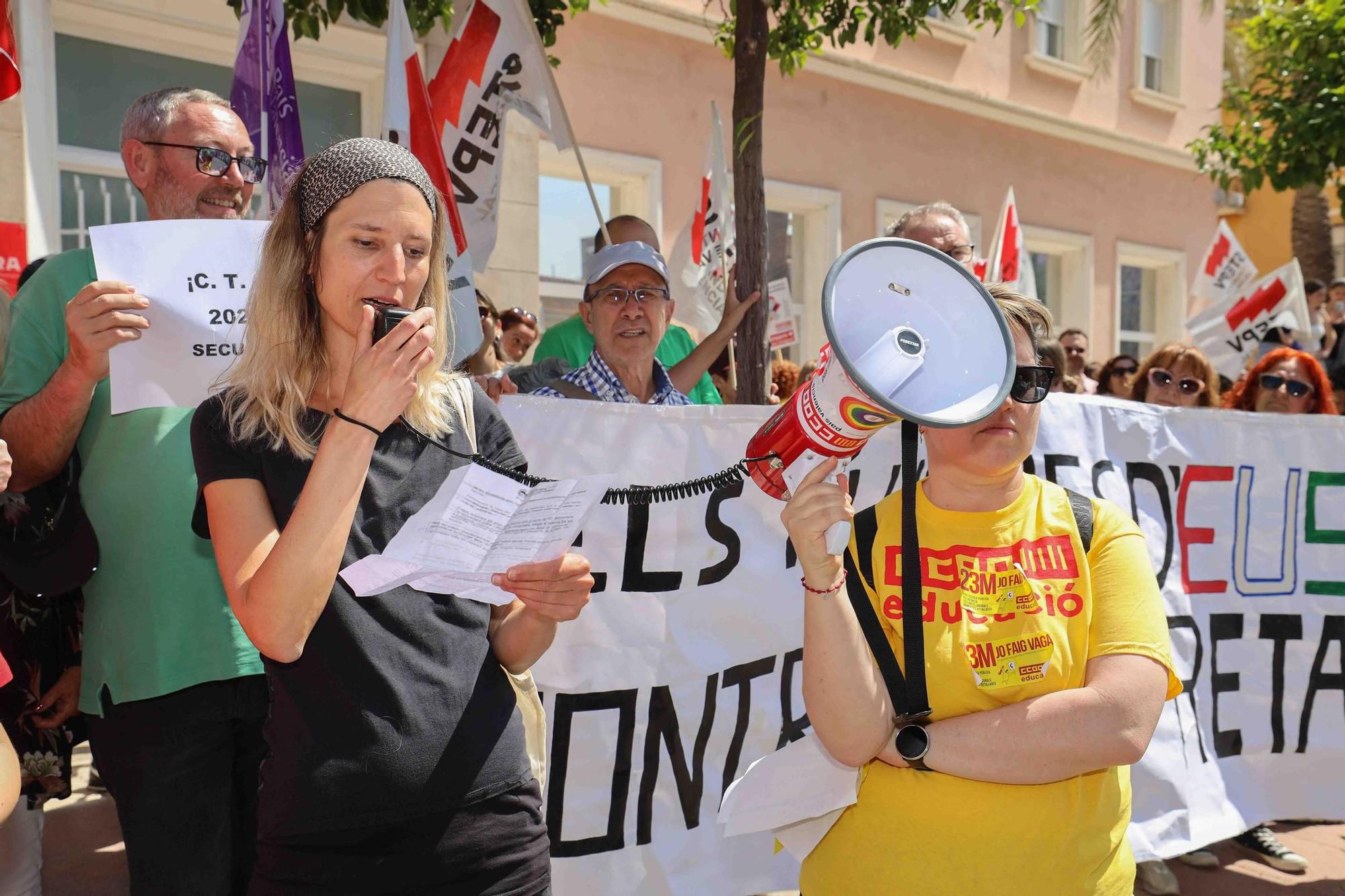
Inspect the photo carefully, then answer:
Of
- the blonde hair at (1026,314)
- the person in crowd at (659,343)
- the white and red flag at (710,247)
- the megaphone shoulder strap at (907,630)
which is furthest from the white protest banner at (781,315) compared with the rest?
the megaphone shoulder strap at (907,630)

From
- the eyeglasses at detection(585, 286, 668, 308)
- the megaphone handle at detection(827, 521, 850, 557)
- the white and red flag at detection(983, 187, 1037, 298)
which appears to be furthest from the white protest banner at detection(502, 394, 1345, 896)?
the white and red flag at detection(983, 187, 1037, 298)

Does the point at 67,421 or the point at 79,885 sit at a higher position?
the point at 67,421

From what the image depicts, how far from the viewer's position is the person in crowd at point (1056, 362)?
2.09 meters

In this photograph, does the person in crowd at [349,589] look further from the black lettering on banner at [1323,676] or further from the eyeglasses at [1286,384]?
the eyeglasses at [1286,384]

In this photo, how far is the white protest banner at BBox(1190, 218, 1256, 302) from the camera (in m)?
9.24

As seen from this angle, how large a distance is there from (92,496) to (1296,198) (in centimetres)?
1823

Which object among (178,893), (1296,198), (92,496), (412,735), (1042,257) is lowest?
(178,893)

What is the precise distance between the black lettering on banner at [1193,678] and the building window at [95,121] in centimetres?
519

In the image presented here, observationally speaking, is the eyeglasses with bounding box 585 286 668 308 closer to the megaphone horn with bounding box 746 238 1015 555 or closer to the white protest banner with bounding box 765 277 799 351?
the megaphone horn with bounding box 746 238 1015 555

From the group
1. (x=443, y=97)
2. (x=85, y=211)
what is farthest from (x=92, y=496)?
(x=85, y=211)

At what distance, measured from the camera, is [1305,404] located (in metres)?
4.40

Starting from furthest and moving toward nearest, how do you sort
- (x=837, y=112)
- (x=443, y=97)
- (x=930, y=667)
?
(x=837, y=112) → (x=443, y=97) → (x=930, y=667)

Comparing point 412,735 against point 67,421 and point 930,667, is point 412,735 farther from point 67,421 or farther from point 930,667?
point 67,421

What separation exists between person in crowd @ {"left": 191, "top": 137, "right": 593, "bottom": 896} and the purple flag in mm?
2027
